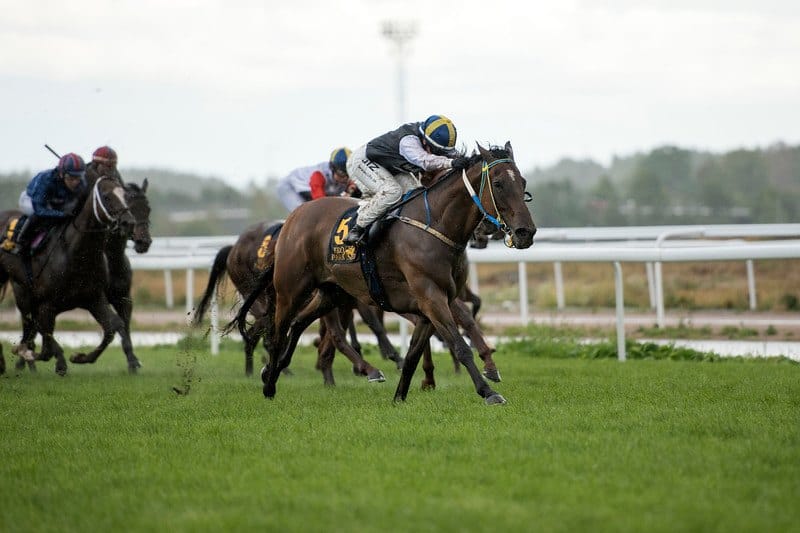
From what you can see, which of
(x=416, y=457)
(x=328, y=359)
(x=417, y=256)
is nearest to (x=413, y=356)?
(x=417, y=256)

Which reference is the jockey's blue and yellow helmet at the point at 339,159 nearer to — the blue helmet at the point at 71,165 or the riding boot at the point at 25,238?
the blue helmet at the point at 71,165

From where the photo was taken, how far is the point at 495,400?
7168 millimetres

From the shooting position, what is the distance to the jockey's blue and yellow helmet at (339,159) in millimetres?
10297

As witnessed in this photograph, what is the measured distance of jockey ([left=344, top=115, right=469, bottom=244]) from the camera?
765cm

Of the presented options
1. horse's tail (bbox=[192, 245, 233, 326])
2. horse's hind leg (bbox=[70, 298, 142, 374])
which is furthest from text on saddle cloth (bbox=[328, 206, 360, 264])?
horse's hind leg (bbox=[70, 298, 142, 374])

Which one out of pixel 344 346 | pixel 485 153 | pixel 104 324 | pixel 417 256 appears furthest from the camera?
pixel 104 324

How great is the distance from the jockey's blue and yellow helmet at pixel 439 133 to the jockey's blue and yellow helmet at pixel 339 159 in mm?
2615

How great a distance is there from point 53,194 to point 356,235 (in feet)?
13.0

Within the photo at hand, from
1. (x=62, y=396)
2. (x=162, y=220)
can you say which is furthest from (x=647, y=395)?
(x=162, y=220)

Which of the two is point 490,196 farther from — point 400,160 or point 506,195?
point 400,160

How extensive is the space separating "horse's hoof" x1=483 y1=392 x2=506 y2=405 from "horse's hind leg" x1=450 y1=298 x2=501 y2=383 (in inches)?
39.0

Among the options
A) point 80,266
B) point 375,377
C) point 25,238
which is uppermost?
point 25,238

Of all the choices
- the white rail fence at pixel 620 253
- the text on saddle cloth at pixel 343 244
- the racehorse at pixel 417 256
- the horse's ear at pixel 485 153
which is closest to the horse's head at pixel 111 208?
the white rail fence at pixel 620 253

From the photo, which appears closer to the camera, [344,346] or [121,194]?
[344,346]
